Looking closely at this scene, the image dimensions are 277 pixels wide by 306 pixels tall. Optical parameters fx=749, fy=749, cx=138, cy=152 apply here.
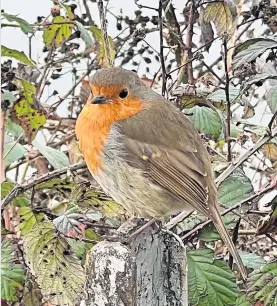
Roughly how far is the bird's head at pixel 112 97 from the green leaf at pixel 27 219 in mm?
300

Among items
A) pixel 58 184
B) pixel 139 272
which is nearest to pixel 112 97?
pixel 58 184

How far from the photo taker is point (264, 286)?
1.83 metres

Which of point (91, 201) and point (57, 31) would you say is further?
point (57, 31)

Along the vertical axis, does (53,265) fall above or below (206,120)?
below

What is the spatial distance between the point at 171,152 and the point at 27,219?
16.3 inches

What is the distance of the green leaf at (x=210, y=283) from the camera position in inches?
73.8

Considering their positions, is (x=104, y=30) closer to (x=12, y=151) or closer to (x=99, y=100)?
(x=99, y=100)

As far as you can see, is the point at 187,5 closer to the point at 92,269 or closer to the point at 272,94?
the point at 272,94

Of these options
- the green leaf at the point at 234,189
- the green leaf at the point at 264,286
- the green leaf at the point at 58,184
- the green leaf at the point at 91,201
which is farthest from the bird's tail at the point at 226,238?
the green leaf at the point at 58,184

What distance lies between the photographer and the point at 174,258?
1505 millimetres

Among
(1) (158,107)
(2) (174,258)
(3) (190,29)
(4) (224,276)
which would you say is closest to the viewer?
(2) (174,258)

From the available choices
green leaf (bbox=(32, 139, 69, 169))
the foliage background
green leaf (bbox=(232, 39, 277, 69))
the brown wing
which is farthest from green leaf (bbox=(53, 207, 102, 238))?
green leaf (bbox=(232, 39, 277, 69))

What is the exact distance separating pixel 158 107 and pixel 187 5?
0.51 meters

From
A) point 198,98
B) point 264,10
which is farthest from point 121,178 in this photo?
point 264,10
